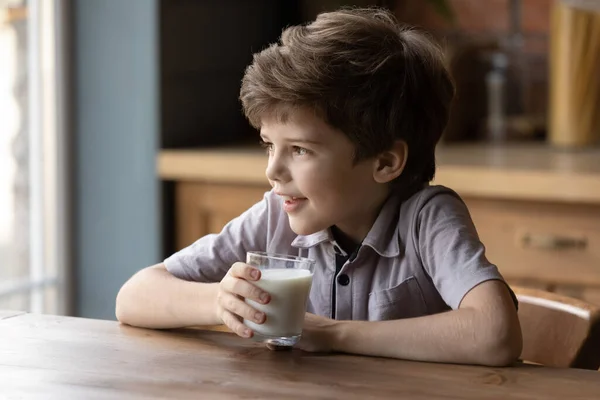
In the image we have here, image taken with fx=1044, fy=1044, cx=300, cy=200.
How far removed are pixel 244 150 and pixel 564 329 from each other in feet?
4.64

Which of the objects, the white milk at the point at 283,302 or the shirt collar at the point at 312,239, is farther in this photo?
the shirt collar at the point at 312,239

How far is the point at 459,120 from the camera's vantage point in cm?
293

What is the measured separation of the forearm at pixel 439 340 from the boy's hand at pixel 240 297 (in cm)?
10

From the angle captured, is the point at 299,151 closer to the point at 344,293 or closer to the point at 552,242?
the point at 344,293

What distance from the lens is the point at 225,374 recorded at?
1117 mm

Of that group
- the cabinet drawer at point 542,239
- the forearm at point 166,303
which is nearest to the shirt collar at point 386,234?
the forearm at point 166,303

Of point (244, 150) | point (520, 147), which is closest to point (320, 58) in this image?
point (244, 150)

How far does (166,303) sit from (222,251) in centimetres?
16

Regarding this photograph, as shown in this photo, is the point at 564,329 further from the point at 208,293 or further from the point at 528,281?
the point at 528,281

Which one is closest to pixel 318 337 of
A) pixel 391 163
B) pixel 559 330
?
pixel 391 163

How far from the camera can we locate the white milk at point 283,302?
121cm

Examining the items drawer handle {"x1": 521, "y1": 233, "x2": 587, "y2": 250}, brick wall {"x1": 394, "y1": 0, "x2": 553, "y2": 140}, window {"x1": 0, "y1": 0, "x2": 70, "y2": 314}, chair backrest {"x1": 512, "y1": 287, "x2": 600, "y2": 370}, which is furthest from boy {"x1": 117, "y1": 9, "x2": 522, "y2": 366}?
brick wall {"x1": 394, "y1": 0, "x2": 553, "y2": 140}

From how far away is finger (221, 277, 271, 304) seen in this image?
1.22 meters

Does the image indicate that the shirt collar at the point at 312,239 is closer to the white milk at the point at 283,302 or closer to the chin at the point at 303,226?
the chin at the point at 303,226
